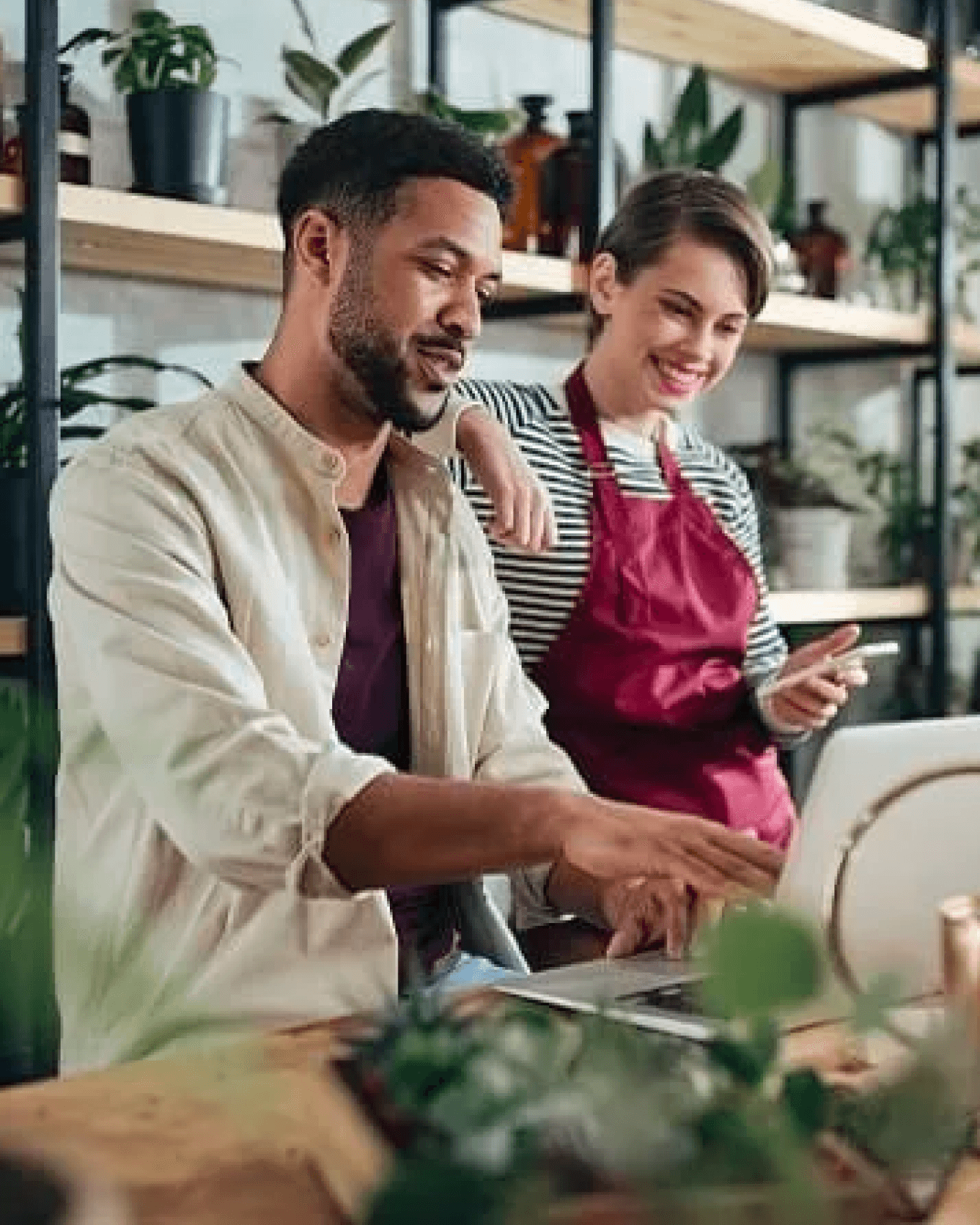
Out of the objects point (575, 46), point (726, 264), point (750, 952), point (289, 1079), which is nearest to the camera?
point (750, 952)

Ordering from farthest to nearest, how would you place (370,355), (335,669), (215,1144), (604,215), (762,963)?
(604,215), (370,355), (335,669), (215,1144), (762,963)

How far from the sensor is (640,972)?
4.83 feet

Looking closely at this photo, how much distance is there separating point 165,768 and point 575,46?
2.29 meters

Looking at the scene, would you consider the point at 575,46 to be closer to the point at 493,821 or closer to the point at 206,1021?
the point at 493,821

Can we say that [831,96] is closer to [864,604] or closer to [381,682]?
[864,604]

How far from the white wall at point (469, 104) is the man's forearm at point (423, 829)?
134cm

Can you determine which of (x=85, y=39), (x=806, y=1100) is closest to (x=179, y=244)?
(x=85, y=39)

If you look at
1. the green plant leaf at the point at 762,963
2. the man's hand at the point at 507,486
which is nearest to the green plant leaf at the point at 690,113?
the man's hand at the point at 507,486

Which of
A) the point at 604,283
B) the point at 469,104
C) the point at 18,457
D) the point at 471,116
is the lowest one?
the point at 18,457

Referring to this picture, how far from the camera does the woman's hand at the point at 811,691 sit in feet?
8.02

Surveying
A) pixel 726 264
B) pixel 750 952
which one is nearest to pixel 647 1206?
pixel 750 952

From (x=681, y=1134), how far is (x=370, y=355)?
1579mm

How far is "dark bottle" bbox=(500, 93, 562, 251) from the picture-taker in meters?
3.05

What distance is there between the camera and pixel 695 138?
3467 millimetres
